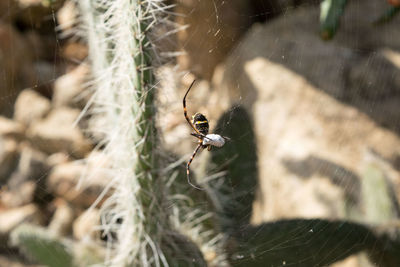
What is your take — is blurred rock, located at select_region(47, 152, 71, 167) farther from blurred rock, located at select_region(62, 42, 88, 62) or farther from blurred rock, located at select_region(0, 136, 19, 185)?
blurred rock, located at select_region(62, 42, 88, 62)

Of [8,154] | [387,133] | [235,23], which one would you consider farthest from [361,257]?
[8,154]

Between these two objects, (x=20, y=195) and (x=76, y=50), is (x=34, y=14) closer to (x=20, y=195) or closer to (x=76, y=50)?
(x=76, y=50)

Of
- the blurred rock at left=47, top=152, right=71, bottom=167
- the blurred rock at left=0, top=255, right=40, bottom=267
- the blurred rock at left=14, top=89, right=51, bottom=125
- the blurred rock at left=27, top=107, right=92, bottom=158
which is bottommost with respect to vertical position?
the blurred rock at left=0, top=255, right=40, bottom=267

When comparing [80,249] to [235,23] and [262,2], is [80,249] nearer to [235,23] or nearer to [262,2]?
[235,23]

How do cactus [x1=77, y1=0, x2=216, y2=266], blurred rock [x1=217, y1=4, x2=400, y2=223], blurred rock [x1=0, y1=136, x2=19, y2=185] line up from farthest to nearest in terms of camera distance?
blurred rock [x1=0, y1=136, x2=19, y2=185], blurred rock [x1=217, y1=4, x2=400, y2=223], cactus [x1=77, y1=0, x2=216, y2=266]

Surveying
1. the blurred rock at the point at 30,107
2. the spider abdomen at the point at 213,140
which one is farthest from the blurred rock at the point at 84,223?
the spider abdomen at the point at 213,140

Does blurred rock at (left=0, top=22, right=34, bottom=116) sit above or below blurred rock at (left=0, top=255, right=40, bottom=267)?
above

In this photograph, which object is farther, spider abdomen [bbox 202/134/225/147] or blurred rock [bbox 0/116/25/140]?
blurred rock [bbox 0/116/25/140]

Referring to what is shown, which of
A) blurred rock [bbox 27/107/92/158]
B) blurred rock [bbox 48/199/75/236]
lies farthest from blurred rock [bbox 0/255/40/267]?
blurred rock [bbox 27/107/92/158]
